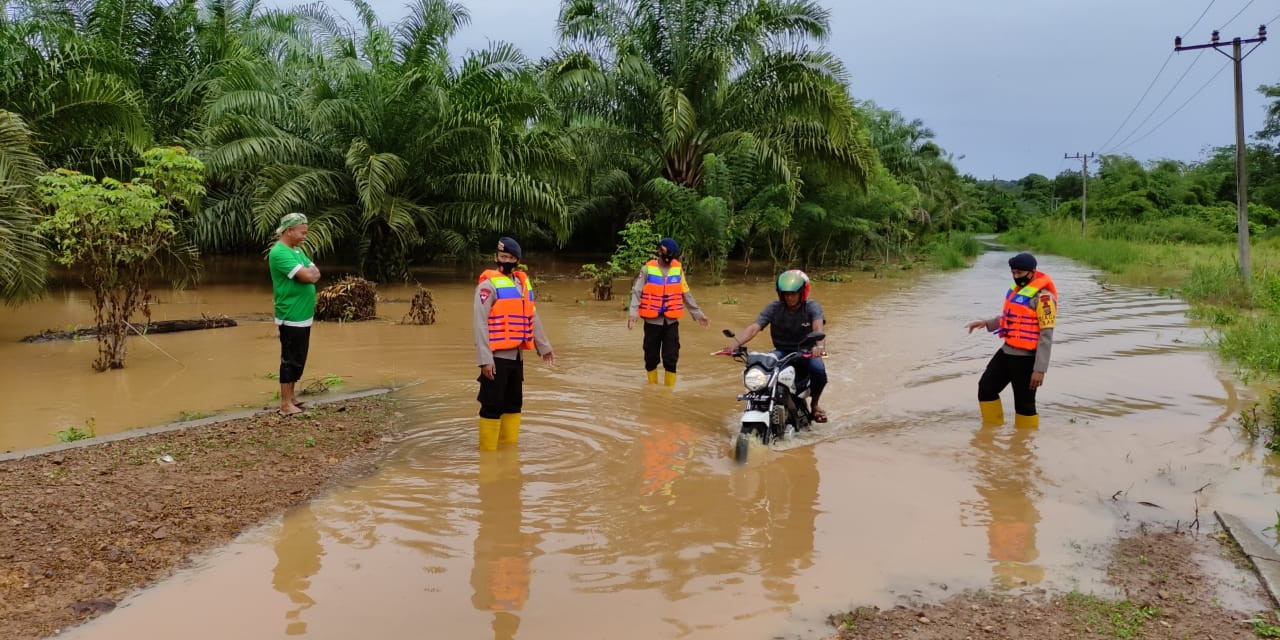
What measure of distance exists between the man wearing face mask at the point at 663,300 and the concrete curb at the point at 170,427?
2.71 meters

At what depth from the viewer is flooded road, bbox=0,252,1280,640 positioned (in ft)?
13.0

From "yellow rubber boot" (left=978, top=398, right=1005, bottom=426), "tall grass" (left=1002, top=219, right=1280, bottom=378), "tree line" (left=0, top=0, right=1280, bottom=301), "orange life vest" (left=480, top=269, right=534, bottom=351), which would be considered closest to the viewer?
"orange life vest" (left=480, top=269, right=534, bottom=351)

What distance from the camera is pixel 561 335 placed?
1298 centimetres


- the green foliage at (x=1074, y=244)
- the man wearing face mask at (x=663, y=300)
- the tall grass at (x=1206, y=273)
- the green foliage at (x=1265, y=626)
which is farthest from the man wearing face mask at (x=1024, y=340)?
the green foliage at (x=1074, y=244)

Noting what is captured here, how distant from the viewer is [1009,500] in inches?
221

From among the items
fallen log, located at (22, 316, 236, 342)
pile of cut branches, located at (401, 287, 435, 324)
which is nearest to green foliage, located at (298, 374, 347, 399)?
fallen log, located at (22, 316, 236, 342)

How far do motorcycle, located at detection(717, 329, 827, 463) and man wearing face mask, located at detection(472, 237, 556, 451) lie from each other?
4.81 feet

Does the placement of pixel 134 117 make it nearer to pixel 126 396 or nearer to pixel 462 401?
pixel 126 396

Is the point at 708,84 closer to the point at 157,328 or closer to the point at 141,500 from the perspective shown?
the point at 157,328

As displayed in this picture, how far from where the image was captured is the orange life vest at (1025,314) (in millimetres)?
6906

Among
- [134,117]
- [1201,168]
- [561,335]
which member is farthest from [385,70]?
[1201,168]

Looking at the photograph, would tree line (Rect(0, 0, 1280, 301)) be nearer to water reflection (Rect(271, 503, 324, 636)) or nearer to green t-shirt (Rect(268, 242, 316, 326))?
green t-shirt (Rect(268, 242, 316, 326))

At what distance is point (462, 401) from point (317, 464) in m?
2.36

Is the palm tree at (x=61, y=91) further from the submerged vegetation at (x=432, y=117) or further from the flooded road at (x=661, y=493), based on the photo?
the flooded road at (x=661, y=493)
